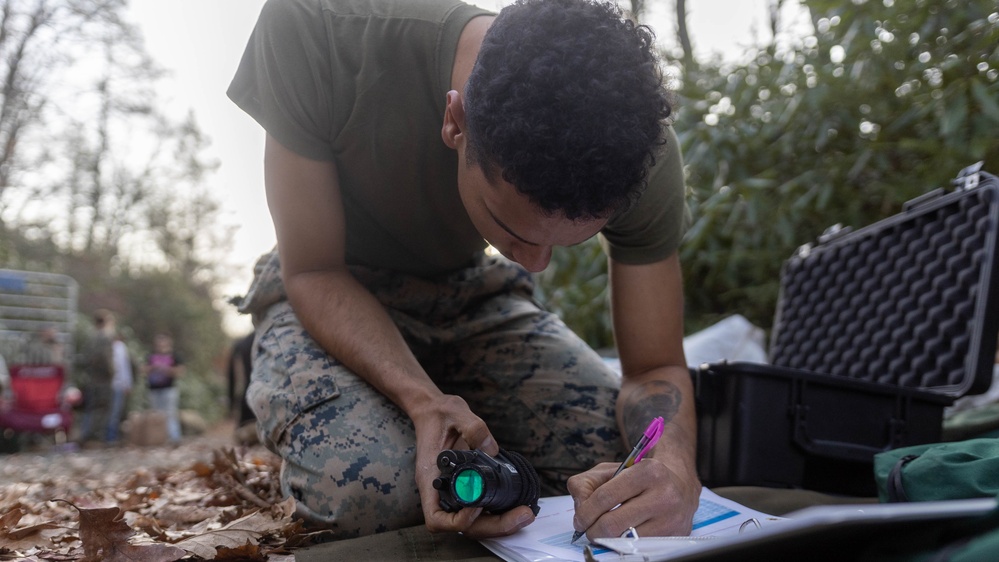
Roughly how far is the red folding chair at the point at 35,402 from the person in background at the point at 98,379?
0.93 meters

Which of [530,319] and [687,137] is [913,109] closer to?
[687,137]

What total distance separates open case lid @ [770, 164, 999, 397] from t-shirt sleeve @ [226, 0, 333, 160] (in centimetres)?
181

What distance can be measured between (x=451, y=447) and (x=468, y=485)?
0.20m

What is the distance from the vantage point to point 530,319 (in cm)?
233

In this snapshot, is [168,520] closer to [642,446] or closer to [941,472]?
[642,446]

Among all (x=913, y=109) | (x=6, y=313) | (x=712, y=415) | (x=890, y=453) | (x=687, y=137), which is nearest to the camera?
(x=890, y=453)

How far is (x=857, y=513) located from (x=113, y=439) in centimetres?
1116

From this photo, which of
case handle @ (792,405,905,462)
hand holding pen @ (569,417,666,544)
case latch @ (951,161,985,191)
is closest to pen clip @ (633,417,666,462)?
hand holding pen @ (569,417,666,544)

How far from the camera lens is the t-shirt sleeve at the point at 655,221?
5.94 feet

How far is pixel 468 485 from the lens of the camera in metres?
1.29

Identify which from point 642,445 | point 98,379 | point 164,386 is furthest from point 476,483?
point 164,386

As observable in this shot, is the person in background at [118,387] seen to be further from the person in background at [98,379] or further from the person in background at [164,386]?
the person in background at [164,386]

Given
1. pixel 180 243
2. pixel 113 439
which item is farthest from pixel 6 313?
pixel 180 243

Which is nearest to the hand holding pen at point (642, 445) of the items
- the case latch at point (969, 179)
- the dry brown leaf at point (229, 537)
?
the dry brown leaf at point (229, 537)
